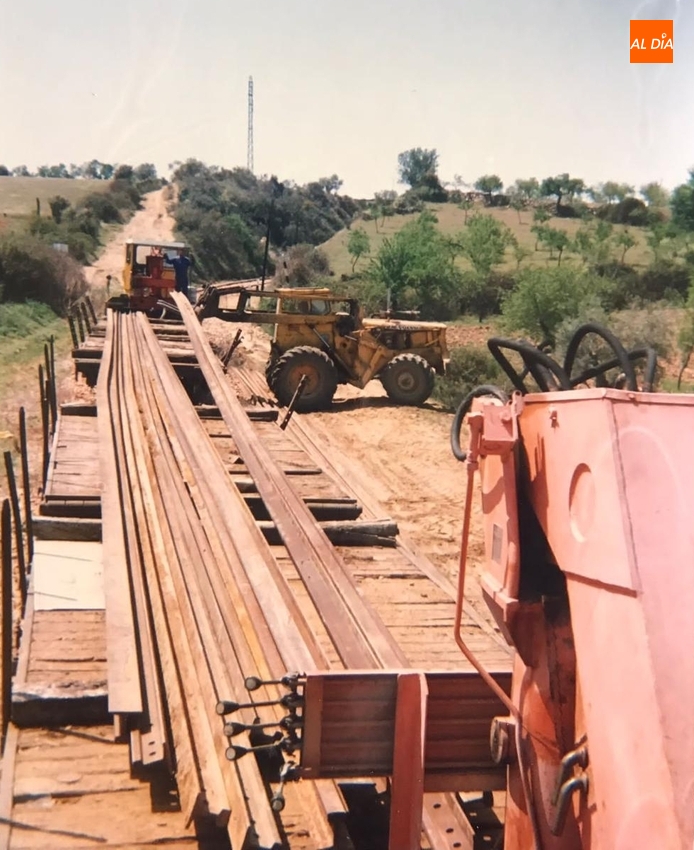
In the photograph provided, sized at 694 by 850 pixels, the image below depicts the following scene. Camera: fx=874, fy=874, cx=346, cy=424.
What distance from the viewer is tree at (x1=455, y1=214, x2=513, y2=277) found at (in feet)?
134

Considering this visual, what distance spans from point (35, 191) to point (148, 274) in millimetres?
48864

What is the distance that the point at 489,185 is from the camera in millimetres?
75188

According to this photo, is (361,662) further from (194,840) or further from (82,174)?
(82,174)

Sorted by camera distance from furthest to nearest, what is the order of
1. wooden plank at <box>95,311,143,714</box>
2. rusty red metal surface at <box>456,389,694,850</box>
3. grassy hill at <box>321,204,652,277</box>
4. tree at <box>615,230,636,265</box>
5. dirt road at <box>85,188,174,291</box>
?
grassy hill at <box>321,204,652,277</box>
tree at <box>615,230,636,265</box>
dirt road at <box>85,188,174,291</box>
wooden plank at <box>95,311,143,714</box>
rusty red metal surface at <box>456,389,694,850</box>

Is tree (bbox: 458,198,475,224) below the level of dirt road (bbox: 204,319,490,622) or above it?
above

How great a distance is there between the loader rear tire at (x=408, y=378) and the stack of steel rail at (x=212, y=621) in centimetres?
992

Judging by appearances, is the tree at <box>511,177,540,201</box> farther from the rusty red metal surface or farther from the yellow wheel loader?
the rusty red metal surface

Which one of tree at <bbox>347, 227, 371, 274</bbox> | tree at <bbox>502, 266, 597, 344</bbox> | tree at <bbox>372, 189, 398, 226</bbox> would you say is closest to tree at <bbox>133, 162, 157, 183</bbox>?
tree at <bbox>372, 189, 398, 226</bbox>

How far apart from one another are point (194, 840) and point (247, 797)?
0.37 metres

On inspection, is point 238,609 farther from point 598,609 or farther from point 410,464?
point 410,464

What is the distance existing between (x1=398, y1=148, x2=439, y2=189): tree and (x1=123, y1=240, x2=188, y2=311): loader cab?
66.2 meters

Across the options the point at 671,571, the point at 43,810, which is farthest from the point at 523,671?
the point at 43,810

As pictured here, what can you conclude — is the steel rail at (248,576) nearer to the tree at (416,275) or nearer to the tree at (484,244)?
the tree at (416,275)

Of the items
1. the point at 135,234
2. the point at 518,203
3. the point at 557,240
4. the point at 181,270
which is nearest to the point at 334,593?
the point at 181,270
